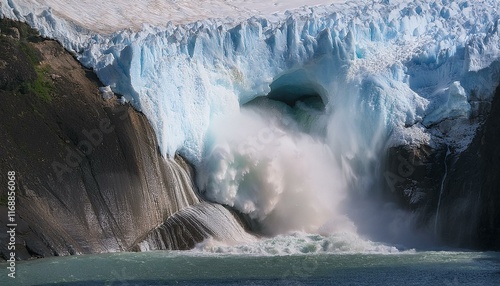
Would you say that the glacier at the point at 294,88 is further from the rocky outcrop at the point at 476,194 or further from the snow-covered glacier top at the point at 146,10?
the rocky outcrop at the point at 476,194

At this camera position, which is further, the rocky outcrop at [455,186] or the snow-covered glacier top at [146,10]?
the snow-covered glacier top at [146,10]

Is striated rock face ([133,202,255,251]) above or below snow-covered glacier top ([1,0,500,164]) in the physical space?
below

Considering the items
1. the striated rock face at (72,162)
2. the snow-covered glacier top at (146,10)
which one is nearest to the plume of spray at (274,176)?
the striated rock face at (72,162)

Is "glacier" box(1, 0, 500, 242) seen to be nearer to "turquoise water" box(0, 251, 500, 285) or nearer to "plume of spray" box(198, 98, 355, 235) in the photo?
"plume of spray" box(198, 98, 355, 235)

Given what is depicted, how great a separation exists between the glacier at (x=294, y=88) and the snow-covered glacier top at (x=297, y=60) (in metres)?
0.03

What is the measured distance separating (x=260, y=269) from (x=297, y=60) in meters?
8.69

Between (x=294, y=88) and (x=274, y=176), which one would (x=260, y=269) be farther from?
(x=294, y=88)

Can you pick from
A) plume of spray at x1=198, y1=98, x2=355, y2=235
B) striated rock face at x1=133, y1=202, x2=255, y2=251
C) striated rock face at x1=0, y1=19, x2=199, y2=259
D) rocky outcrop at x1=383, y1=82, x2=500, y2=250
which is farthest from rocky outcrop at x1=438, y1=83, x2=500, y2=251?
striated rock face at x1=0, y1=19, x2=199, y2=259

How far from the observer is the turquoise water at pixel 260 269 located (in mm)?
21172

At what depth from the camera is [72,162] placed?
25.8 m

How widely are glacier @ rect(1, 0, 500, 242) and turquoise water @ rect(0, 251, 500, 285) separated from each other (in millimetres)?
3759

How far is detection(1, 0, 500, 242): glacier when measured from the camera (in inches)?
1115

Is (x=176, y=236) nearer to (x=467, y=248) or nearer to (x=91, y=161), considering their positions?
(x=91, y=161)

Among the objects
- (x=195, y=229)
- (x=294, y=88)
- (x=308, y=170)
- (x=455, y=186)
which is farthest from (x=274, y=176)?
(x=455, y=186)
